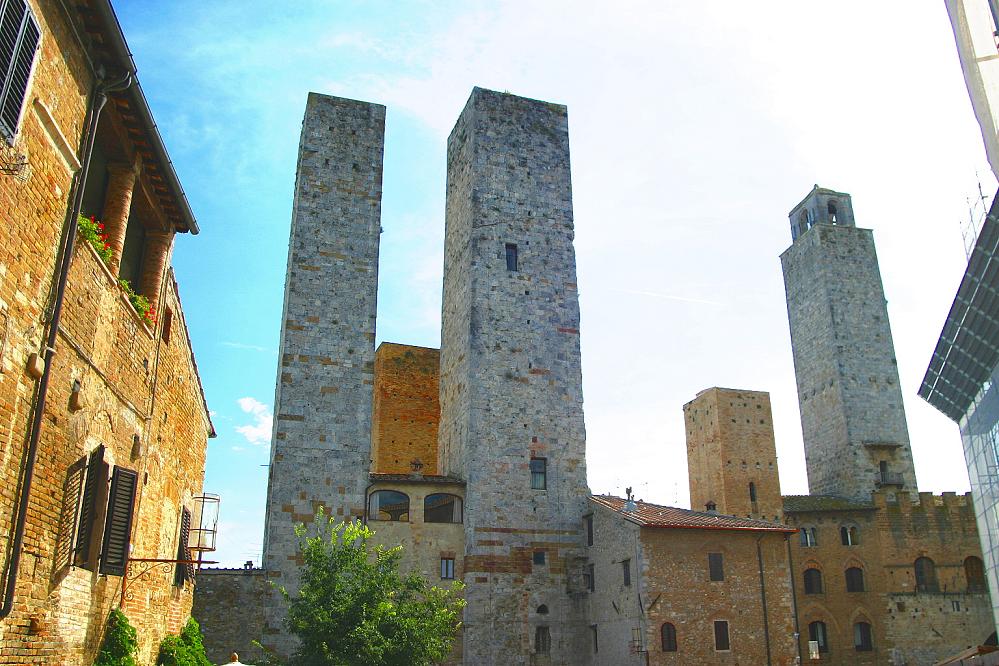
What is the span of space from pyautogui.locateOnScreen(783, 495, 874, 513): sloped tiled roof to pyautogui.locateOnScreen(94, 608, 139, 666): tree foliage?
87.3 ft

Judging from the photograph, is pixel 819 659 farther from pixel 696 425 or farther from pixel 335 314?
pixel 335 314

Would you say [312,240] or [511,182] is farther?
[511,182]

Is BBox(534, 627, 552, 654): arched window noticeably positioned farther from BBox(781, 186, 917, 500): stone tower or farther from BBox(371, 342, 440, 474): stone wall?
BBox(781, 186, 917, 500): stone tower

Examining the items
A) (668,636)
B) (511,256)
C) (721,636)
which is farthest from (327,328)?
(721,636)

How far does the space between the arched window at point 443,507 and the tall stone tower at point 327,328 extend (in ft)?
6.94

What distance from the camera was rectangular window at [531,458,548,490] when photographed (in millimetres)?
26438

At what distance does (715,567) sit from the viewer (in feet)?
77.1

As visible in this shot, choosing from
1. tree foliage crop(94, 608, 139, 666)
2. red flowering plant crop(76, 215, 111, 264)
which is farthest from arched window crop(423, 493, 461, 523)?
red flowering plant crop(76, 215, 111, 264)

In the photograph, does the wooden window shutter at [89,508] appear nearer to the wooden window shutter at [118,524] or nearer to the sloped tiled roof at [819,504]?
the wooden window shutter at [118,524]

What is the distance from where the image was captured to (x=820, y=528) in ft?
105

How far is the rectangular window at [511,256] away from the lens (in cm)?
2848

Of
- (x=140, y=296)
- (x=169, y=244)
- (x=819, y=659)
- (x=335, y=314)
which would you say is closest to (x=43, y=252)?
(x=140, y=296)

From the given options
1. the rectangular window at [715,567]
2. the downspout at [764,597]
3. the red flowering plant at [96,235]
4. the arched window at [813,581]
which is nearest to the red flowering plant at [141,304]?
the red flowering plant at [96,235]

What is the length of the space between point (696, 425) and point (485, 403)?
12526mm
